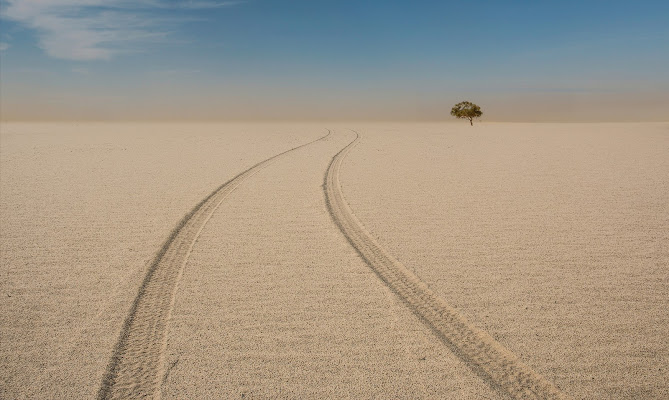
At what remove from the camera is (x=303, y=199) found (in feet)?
26.7

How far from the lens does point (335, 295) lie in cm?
404

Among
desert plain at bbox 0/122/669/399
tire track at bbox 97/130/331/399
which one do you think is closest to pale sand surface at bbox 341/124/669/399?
desert plain at bbox 0/122/669/399

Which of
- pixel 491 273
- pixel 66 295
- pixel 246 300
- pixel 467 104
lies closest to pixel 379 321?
pixel 246 300

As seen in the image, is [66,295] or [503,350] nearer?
[503,350]

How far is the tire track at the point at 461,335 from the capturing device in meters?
2.74

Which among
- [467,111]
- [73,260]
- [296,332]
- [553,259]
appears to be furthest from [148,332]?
[467,111]

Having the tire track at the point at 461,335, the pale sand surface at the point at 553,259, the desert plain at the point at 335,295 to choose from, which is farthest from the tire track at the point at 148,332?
the pale sand surface at the point at 553,259

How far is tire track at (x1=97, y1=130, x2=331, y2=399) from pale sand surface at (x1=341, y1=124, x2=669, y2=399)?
239cm

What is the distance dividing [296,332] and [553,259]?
3.18 meters

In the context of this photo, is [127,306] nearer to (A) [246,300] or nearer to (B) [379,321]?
(A) [246,300]

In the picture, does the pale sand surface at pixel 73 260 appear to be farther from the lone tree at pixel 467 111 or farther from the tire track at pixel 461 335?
the lone tree at pixel 467 111

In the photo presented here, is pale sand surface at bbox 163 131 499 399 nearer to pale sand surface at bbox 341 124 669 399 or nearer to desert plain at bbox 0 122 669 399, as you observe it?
desert plain at bbox 0 122 669 399

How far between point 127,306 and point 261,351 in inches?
57.7

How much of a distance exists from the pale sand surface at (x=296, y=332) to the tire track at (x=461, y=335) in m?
0.11
